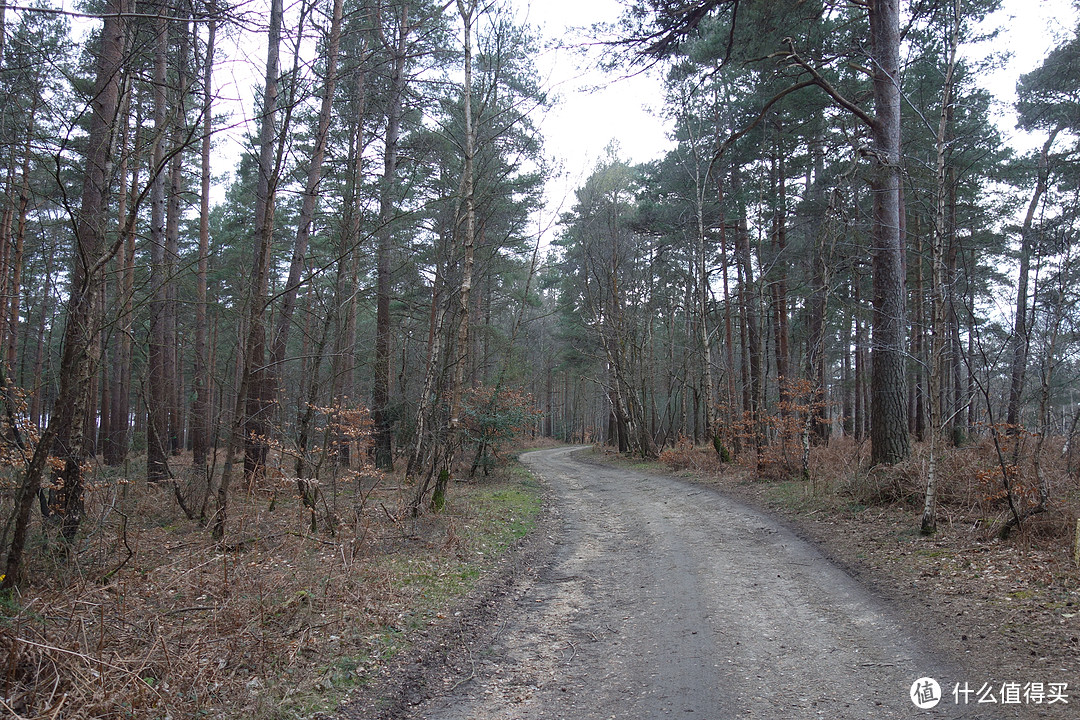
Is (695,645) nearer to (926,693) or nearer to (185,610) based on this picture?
(926,693)

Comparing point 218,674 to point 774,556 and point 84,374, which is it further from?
point 774,556

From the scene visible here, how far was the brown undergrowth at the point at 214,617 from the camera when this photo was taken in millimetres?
3117

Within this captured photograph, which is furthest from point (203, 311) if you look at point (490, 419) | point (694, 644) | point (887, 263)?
point (887, 263)

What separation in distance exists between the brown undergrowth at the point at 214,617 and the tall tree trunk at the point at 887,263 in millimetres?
6714

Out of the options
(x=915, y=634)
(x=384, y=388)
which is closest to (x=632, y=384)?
(x=384, y=388)

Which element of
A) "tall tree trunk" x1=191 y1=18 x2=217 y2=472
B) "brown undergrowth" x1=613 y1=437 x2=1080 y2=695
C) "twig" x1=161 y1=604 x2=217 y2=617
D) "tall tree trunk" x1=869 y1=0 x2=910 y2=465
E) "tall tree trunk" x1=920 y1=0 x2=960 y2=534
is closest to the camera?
"twig" x1=161 y1=604 x2=217 y2=617

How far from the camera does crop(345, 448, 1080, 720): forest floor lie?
11.8 ft

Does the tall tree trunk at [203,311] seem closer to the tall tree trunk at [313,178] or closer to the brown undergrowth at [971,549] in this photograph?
the tall tree trunk at [313,178]

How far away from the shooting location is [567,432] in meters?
53.1

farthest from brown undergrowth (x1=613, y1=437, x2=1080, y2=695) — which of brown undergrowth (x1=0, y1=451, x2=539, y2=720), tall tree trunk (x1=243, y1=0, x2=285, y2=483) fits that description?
tall tree trunk (x1=243, y1=0, x2=285, y2=483)

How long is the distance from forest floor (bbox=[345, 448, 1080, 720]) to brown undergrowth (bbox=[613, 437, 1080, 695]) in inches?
0.9

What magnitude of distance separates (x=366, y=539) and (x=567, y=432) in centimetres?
4657

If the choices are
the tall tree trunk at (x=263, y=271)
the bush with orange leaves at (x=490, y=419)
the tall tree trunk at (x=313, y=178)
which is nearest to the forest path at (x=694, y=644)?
the tall tree trunk at (x=263, y=271)

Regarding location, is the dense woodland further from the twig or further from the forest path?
the forest path
